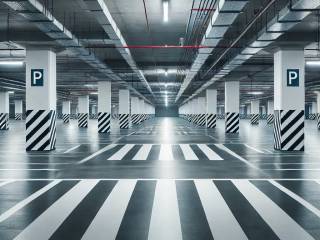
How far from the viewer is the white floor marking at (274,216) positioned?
512cm

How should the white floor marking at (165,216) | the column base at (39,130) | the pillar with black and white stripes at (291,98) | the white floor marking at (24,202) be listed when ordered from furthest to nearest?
the pillar with black and white stripes at (291,98) → the column base at (39,130) → the white floor marking at (24,202) → the white floor marking at (165,216)

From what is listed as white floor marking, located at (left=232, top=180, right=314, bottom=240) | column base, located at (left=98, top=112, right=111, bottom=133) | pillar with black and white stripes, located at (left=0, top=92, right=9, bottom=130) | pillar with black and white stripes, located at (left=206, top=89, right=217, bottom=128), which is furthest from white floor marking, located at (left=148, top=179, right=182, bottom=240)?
pillar with black and white stripes, located at (left=206, top=89, right=217, bottom=128)

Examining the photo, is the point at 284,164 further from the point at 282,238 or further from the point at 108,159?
the point at 282,238

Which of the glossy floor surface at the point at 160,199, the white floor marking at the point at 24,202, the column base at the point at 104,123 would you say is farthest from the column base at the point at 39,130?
the column base at the point at 104,123

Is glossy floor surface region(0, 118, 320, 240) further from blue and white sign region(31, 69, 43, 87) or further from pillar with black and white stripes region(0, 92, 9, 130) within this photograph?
pillar with black and white stripes region(0, 92, 9, 130)

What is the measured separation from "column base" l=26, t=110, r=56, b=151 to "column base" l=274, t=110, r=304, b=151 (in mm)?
10289

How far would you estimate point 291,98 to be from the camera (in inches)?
658

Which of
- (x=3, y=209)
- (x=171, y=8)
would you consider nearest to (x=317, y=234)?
(x=3, y=209)

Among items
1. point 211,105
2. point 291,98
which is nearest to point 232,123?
point 211,105

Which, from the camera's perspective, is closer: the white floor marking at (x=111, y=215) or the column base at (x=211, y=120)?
the white floor marking at (x=111, y=215)

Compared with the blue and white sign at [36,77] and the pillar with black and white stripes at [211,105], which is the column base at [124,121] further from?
the blue and white sign at [36,77]

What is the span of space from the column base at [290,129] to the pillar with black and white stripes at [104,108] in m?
17.1

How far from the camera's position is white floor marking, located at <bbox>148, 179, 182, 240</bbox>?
5.12 metres

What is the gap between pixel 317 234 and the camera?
514 centimetres
